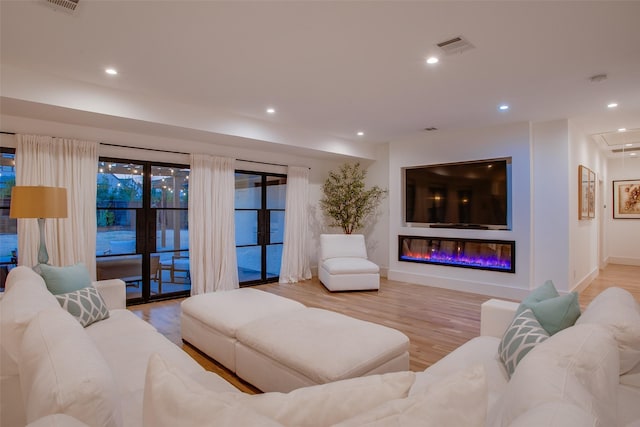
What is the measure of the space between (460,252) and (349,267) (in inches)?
78.1

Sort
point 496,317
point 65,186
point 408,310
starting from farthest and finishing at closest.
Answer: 1. point 408,310
2. point 65,186
3. point 496,317

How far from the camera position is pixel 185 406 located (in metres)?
0.74

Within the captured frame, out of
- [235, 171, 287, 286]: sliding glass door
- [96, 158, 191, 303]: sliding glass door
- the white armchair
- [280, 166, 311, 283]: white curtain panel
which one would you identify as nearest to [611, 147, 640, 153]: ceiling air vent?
the white armchair

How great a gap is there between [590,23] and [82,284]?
4352mm

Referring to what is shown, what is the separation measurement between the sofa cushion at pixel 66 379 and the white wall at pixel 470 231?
5.47 meters

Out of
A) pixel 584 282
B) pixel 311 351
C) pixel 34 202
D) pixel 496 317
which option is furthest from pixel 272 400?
pixel 584 282

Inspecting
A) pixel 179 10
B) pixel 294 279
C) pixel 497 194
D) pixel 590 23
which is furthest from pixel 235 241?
pixel 590 23

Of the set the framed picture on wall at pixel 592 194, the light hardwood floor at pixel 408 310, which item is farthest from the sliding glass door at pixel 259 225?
the framed picture on wall at pixel 592 194

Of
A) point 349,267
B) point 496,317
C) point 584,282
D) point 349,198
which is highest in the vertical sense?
point 349,198

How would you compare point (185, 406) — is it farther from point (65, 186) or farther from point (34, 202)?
point (65, 186)

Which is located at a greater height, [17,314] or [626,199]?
[626,199]

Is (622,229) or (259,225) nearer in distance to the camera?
(259,225)

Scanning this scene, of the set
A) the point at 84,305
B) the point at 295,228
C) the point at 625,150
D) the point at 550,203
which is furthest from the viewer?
the point at 625,150

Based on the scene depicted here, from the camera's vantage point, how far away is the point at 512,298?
5.16 m
